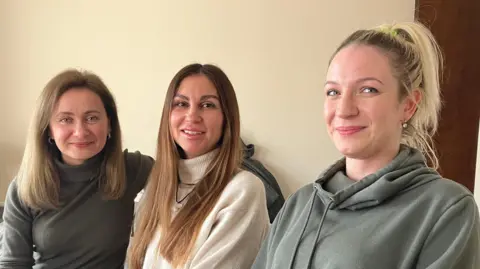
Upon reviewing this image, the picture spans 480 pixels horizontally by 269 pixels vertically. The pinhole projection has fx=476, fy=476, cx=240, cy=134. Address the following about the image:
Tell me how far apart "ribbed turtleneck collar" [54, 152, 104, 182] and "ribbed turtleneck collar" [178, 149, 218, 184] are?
0.39 metres

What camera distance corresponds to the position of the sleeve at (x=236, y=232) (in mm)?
1342

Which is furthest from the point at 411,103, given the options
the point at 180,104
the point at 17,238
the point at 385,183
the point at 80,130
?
the point at 17,238

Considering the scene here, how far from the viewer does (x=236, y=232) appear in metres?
1.36

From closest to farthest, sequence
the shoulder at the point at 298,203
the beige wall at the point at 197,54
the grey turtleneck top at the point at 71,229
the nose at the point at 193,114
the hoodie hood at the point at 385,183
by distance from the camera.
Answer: the hoodie hood at the point at 385,183
the shoulder at the point at 298,203
the nose at the point at 193,114
the grey turtleneck top at the point at 71,229
the beige wall at the point at 197,54

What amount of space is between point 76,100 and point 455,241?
133 cm

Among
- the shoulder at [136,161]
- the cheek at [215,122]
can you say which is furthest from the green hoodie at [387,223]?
the shoulder at [136,161]

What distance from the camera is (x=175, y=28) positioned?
2.91m

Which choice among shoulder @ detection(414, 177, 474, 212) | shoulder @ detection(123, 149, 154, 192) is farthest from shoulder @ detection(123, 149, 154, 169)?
shoulder @ detection(414, 177, 474, 212)

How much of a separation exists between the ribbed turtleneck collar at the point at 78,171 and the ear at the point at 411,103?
1.16 meters

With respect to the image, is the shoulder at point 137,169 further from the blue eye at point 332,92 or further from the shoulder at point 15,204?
the blue eye at point 332,92

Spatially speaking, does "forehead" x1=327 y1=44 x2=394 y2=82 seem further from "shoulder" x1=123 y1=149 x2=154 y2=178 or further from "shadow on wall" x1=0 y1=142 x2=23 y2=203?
"shadow on wall" x1=0 y1=142 x2=23 y2=203

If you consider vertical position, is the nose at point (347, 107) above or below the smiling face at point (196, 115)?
above

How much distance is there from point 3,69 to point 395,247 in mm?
2854

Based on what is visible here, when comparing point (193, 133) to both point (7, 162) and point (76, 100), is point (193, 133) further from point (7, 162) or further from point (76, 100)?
point (7, 162)
